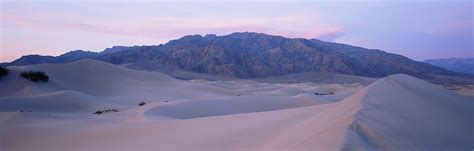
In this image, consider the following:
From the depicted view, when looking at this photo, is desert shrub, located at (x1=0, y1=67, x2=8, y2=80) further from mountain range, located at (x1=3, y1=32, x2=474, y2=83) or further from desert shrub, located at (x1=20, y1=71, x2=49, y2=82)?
mountain range, located at (x1=3, y1=32, x2=474, y2=83)

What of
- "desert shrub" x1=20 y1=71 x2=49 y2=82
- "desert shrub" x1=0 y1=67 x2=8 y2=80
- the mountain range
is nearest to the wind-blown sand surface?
"desert shrub" x1=20 y1=71 x2=49 y2=82

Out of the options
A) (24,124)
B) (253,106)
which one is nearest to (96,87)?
(253,106)

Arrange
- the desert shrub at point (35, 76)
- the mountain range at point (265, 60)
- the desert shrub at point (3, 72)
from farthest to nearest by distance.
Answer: the mountain range at point (265, 60) → the desert shrub at point (35, 76) → the desert shrub at point (3, 72)

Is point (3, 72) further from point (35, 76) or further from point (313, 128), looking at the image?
point (313, 128)

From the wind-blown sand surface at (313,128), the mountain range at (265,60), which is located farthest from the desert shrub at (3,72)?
the mountain range at (265,60)

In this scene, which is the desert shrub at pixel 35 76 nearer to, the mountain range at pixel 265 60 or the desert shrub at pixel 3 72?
the desert shrub at pixel 3 72

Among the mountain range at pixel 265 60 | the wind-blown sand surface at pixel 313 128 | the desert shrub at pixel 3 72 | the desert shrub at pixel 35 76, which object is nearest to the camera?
the wind-blown sand surface at pixel 313 128

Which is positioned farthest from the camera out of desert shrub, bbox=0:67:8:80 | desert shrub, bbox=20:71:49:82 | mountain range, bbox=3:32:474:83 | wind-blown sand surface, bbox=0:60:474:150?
mountain range, bbox=3:32:474:83

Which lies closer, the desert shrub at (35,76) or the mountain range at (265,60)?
the desert shrub at (35,76)
